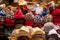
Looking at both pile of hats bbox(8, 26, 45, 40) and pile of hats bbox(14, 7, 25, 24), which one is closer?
pile of hats bbox(8, 26, 45, 40)

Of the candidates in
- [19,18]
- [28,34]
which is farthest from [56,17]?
[28,34]

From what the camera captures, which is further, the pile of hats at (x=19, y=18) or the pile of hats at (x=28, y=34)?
the pile of hats at (x=19, y=18)

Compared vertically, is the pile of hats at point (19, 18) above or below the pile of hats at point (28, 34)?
above

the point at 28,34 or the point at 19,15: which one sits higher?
the point at 19,15

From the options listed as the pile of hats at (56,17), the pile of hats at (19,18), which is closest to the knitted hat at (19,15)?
the pile of hats at (19,18)

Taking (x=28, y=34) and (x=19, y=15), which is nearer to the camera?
(x=28, y=34)

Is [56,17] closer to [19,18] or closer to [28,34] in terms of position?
[19,18]

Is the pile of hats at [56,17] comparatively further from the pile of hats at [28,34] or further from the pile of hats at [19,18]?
the pile of hats at [28,34]

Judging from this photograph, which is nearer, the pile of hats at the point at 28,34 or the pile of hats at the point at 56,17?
the pile of hats at the point at 28,34

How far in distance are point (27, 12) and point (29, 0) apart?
84 centimetres

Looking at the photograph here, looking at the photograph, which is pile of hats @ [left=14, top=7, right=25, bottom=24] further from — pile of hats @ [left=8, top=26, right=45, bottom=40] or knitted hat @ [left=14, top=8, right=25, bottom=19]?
pile of hats @ [left=8, top=26, right=45, bottom=40]

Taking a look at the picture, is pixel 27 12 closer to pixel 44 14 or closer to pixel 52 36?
pixel 44 14

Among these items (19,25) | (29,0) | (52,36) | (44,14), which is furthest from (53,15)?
(29,0)

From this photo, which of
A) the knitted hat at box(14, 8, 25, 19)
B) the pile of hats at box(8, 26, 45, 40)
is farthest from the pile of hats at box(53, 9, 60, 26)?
the pile of hats at box(8, 26, 45, 40)
